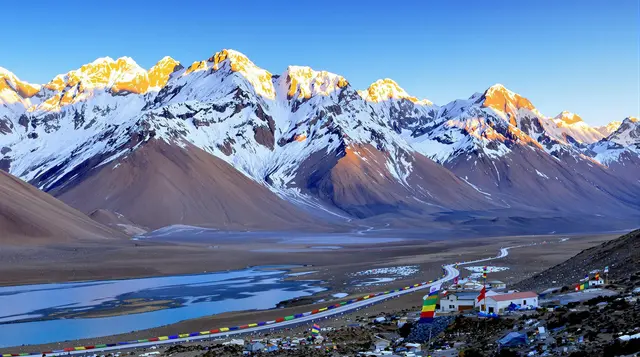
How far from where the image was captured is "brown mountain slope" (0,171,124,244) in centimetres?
13838

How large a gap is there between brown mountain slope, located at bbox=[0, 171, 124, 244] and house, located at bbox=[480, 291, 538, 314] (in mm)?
111939

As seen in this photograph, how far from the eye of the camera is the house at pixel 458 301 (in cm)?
4578

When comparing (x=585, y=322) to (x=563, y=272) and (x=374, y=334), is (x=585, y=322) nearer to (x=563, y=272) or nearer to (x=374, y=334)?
(x=374, y=334)

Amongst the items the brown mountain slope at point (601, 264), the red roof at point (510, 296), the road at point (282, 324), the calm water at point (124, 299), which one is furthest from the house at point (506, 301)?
the calm water at point (124, 299)

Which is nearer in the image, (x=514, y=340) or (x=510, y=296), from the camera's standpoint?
(x=514, y=340)

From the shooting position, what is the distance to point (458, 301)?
46188 millimetres

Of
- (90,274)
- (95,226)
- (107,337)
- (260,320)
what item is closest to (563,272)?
(260,320)

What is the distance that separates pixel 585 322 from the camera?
34875 millimetres

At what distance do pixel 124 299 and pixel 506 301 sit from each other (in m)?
52.2

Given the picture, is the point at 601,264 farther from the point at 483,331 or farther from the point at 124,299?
the point at 124,299

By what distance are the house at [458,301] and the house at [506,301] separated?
263 centimetres

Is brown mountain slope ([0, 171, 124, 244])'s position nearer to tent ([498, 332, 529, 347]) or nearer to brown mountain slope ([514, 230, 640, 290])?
brown mountain slope ([514, 230, 640, 290])

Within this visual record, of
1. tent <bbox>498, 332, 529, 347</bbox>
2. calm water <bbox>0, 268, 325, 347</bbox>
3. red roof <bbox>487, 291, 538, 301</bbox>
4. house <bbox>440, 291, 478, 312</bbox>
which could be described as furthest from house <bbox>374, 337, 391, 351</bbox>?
calm water <bbox>0, 268, 325, 347</bbox>

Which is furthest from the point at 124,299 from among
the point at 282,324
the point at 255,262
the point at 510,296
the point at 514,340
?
the point at 514,340
